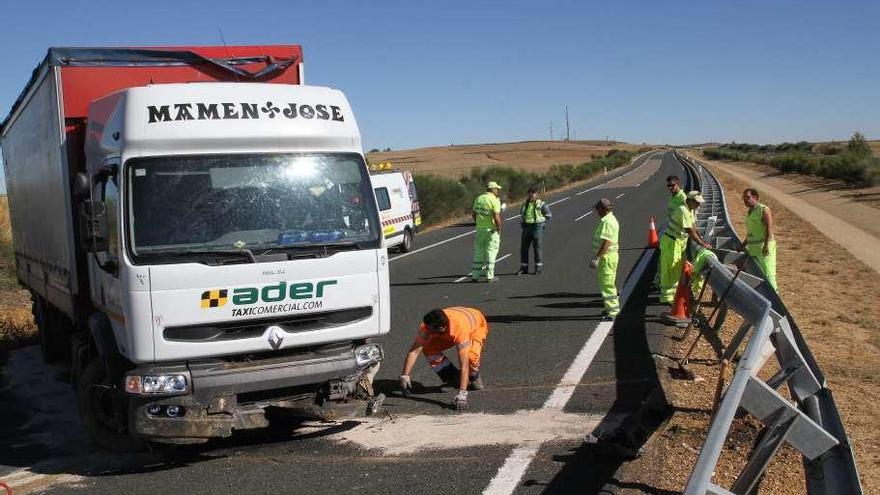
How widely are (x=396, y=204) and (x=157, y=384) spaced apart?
46.9ft

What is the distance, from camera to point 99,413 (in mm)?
6598

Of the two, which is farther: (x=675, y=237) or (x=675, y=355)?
(x=675, y=237)

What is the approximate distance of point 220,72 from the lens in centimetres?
752

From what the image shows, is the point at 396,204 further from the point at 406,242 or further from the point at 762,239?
the point at 762,239

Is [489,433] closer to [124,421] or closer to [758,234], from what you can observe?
[124,421]

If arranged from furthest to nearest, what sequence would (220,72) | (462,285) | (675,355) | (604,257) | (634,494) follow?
(462,285)
(604,257)
(675,355)
(220,72)
(634,494)

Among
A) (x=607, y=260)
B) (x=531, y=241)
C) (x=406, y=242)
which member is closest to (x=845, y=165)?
(x=406, y=242)

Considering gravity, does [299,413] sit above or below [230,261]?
below

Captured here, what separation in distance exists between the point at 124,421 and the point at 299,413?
1.24 m

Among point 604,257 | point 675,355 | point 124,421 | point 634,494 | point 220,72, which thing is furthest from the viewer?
point 604,257

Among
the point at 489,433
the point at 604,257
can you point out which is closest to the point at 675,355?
the point at 604,257

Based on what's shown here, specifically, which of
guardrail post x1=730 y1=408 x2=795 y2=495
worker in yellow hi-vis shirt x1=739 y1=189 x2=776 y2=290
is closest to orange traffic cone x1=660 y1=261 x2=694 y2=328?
worker in yellow hi-vis shirt x1=739 y1=189 x2=776 y2=290

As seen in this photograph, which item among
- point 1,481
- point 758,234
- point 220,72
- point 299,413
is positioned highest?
point 220,72

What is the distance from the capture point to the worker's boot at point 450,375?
7695mm
